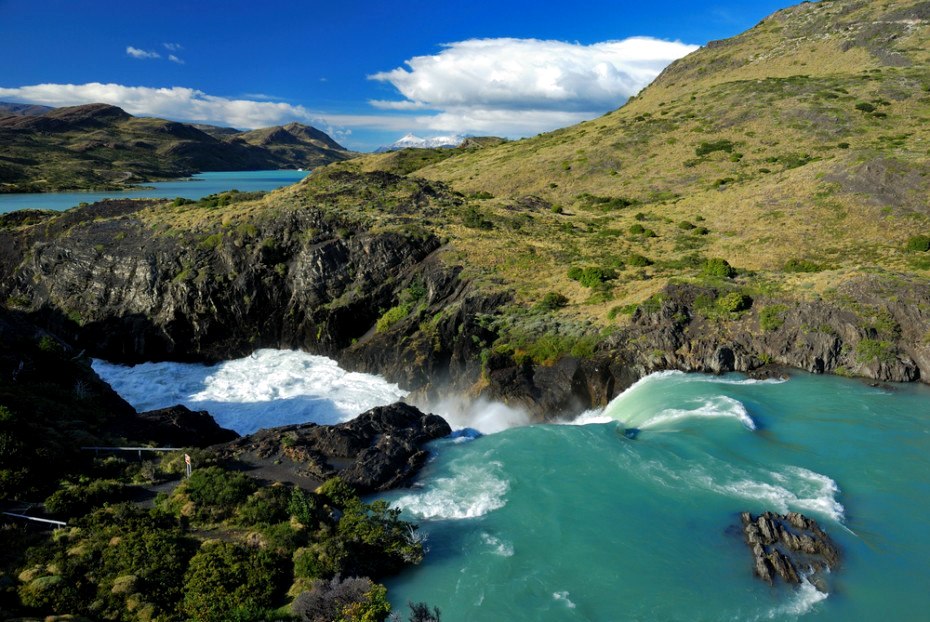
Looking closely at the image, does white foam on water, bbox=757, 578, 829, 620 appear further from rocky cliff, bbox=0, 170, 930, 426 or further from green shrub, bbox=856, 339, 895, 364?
green shrub, bbox=856, 339, 895, 364

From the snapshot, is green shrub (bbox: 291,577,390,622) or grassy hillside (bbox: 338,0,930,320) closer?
green shrub (bbox: 291,577,390,622)

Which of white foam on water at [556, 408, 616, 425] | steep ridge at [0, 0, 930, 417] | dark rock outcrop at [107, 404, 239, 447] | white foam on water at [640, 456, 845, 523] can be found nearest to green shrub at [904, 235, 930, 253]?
steep ridge at [0, 0, 930, 417]

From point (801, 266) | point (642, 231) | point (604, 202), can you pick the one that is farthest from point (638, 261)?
point (604, 202)

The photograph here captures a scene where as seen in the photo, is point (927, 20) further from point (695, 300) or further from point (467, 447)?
point (467, 447)

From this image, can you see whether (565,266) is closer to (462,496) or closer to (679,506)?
(462,496)

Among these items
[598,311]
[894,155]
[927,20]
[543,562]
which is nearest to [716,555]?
[543,562]

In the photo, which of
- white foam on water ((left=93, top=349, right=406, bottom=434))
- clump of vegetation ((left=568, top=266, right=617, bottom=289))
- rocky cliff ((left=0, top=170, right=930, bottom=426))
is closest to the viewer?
rocky cliff ((left=0, top=170, right=930, bottom=426))

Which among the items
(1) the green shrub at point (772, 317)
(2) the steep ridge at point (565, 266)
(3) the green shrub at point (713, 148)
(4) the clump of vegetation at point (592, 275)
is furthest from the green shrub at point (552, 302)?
(3) the green shrub at point (713, 148)
